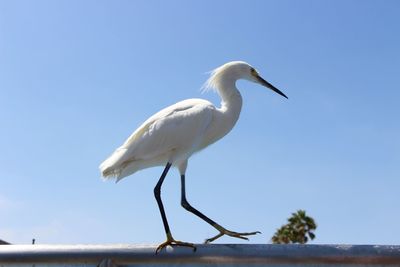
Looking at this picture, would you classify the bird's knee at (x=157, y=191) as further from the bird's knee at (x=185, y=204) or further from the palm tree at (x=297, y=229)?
the palm tree at (x=297, y=229)

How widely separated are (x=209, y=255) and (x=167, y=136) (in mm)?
3297

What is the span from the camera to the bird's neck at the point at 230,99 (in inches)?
219

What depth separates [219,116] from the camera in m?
5.45

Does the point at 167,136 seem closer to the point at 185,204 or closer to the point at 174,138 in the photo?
the point at 174,138

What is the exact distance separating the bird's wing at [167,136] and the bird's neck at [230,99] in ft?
0.71

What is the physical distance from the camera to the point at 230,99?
571 cm

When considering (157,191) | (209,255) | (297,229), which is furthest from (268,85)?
(297,229)

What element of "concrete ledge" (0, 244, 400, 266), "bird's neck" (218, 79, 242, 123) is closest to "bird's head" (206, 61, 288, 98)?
"bird's neck" (218, 79, 242, 123)

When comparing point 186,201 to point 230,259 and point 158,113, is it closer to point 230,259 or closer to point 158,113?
point 158,113

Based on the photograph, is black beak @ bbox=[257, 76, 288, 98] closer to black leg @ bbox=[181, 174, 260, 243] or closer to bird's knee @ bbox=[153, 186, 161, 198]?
black leg @ bbox=[181, 174, 260, 243]

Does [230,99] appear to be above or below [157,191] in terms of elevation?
above

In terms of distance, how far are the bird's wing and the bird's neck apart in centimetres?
22

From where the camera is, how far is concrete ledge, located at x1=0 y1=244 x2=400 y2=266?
1791mm

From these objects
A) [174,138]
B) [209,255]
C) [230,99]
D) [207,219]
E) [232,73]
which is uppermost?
[232,73]
